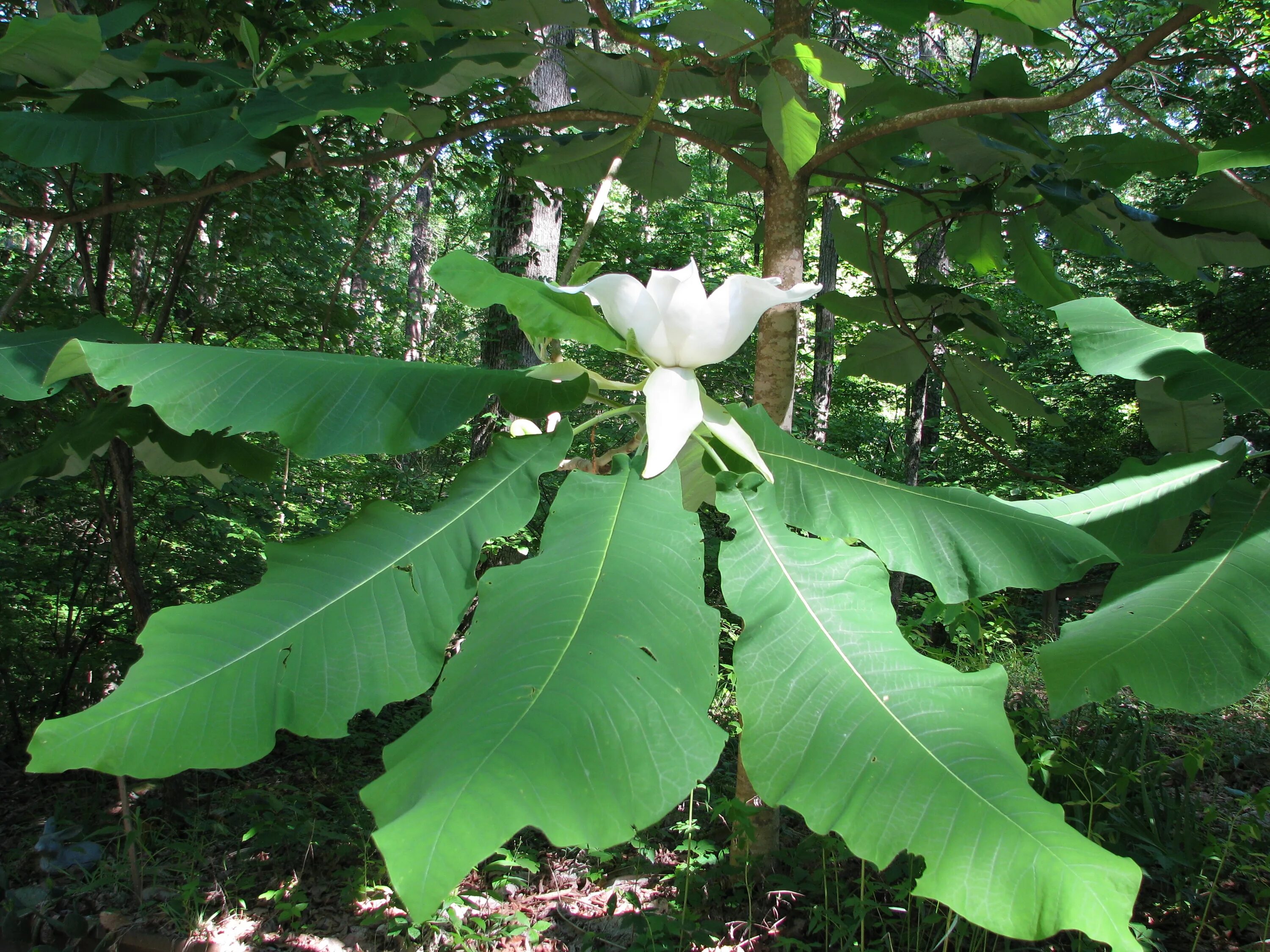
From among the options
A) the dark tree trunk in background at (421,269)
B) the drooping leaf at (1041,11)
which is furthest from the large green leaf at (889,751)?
the dark tree trunk in background at (421,269)

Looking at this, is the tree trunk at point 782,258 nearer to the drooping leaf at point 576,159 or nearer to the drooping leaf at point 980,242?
the drooping leaf at point 576,159

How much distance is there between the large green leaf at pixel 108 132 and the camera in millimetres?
1270

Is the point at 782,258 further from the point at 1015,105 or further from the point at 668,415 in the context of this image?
the point at 668,415

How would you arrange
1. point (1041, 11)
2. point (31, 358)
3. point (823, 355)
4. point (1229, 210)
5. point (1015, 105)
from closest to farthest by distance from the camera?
point (1041, 11), point (31, 358), point (1015, 105), point (1229, 210), point (823, 355)

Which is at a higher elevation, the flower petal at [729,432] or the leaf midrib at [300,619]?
the flower petal at [729,432]

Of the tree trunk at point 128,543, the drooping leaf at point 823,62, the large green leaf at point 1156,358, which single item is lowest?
the tree trunk at point 128,543

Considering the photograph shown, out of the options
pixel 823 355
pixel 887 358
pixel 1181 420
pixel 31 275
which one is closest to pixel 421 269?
pixel 823 355

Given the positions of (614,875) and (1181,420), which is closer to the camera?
(1181,420)

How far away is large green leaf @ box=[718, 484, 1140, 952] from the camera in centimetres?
58

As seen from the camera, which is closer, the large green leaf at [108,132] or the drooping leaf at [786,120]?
the large green leaf at [108,132]

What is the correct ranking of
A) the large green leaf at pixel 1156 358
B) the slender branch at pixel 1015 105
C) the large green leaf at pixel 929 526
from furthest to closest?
the slender branch at pixel 1015 105 → the large green leaf at pixel 1156 358 → the large green leaf at pixel 929 526

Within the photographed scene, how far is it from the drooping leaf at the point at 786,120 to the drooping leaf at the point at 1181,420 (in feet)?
2.53

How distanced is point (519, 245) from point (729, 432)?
3.63 metres

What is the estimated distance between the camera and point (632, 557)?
764 millimetres
